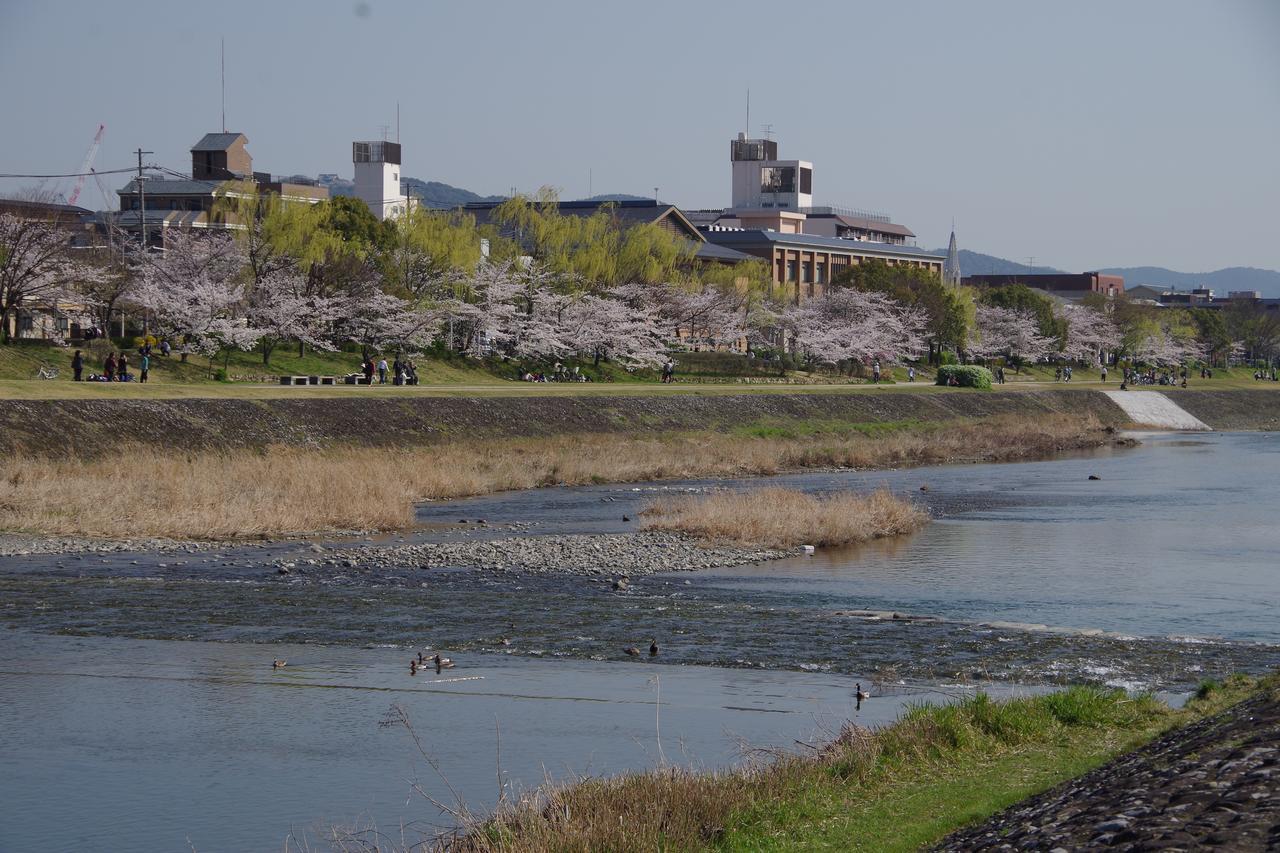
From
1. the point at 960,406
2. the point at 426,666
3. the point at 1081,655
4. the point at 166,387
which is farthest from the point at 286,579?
the point at 960,406

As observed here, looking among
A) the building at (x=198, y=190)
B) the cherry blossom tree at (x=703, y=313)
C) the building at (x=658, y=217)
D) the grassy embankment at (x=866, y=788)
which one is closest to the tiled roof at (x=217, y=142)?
the building at (x=198, y=190)

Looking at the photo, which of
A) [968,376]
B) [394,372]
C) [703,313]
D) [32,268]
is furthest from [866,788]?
[703,313]

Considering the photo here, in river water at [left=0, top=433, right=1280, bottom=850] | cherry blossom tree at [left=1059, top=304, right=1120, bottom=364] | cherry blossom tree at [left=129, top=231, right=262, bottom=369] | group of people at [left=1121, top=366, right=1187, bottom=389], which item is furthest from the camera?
cherry blossom tree at [left=1059, top=304, right=1120, bottom=364]

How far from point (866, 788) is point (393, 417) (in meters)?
44.8

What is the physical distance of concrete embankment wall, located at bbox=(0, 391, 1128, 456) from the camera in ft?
148

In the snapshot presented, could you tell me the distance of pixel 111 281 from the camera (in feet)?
230

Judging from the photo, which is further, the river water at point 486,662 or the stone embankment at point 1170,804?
the river water at point 486,662

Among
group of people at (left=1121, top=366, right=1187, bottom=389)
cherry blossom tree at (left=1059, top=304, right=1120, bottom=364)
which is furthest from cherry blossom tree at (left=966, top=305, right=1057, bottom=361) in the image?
group of people at (left=1121, top=366, right=1187, bottom=389)

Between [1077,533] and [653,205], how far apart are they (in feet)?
301

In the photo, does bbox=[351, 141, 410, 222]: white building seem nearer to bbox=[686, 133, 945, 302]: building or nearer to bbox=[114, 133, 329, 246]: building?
bbox=[114, 133, 329, 246]: building

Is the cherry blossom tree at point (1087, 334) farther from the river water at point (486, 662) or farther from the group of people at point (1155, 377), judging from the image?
the river water at point (486, 662)

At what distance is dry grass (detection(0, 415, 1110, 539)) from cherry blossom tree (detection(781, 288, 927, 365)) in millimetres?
39188

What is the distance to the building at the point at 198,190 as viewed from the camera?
116 meters

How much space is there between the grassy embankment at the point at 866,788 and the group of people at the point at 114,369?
161ft
